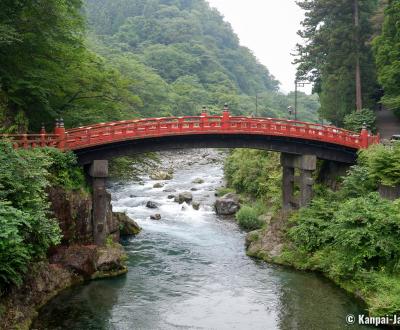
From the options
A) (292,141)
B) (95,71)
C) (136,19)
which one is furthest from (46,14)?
(136,19)

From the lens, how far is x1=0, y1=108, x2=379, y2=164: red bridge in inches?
1224

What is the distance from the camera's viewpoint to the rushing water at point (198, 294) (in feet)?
76.8

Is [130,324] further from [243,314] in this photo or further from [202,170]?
[202,170]

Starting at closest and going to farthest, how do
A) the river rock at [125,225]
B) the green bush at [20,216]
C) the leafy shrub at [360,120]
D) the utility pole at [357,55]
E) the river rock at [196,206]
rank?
the green bush at [20,216], the river rock at [125,225], the leafy shrub at [360,120], the utility pole at [357,55], the river rock at [196,206]

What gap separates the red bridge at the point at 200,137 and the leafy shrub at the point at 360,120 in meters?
5.65

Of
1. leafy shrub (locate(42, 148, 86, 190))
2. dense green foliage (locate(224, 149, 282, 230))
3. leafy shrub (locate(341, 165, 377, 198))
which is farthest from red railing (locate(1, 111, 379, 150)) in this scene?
dense green foliage (locate(224, 149, 282, 230))

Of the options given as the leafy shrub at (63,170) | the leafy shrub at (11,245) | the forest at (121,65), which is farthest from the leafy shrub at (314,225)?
the leafy shrub at (11,245)

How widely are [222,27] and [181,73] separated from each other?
54897 millimetres

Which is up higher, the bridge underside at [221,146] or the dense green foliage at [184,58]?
the dense green foliage at [184,58]

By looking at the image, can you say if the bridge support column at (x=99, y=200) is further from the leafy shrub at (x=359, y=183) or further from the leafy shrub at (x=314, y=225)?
the leafy shrub at (x=359, y=183)

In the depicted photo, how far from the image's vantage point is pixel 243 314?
2438 centimetres

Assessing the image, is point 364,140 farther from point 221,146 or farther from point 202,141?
point 202,141

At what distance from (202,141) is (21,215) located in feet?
55.7

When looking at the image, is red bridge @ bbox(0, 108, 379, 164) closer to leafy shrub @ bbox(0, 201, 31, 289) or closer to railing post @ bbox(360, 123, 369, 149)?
railing post @ bbox(360, 123, 369, 149)
